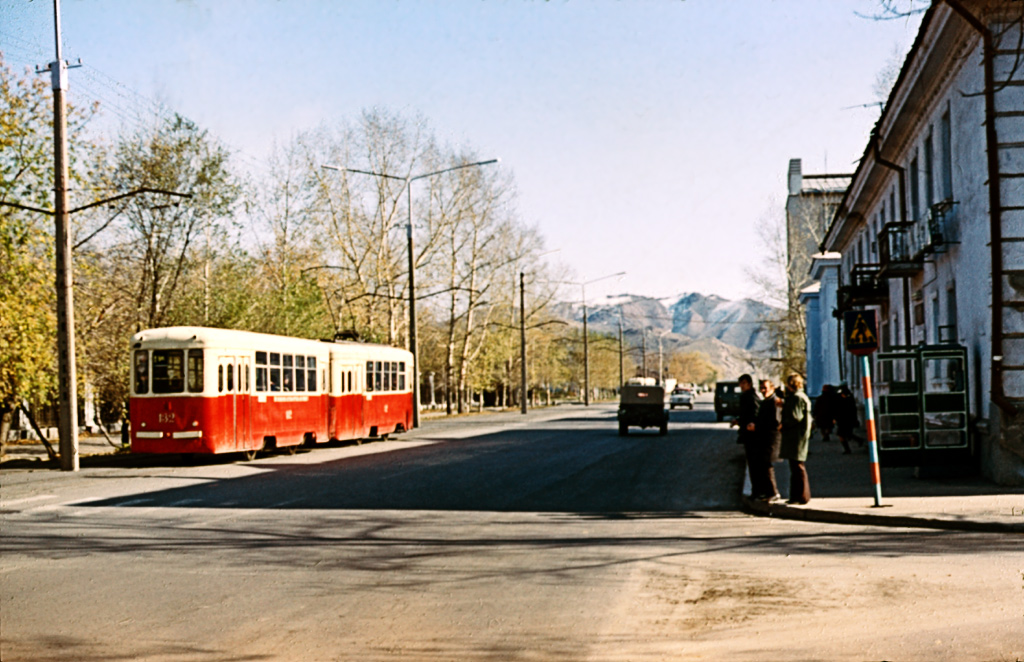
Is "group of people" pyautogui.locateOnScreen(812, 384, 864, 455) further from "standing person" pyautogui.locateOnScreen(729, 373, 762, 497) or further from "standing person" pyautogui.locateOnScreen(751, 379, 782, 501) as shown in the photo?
"standing person" pyautogui.locateOnScreen(751, 379, 782, 501)

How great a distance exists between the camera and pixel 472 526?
561 inches

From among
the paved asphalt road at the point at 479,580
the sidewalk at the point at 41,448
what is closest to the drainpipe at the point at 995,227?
the paved asphalt road at the point at 479,580

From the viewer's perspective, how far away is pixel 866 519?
47.6 ft

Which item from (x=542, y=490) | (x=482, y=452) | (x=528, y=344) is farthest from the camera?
(x=528, y=344)

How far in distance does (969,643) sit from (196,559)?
7.01 metres

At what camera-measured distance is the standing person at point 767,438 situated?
52.5 feet

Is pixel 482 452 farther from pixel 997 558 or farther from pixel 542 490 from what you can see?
pixel 997 558

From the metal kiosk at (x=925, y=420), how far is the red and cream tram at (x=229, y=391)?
1410 centimetres

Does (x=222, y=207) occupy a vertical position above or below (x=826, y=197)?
below

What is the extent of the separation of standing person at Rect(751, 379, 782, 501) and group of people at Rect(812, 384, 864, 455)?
13.2 meters

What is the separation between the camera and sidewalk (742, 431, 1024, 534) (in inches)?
547

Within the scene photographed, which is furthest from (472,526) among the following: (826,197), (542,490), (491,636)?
(826,197)

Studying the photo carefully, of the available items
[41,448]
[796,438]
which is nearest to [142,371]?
[796,438]

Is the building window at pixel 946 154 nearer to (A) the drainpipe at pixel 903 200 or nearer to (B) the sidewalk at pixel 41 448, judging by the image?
(A) the drainpipe at pixel 903 200
